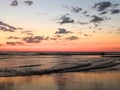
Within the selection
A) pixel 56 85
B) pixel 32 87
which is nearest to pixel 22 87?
pixel 32 87

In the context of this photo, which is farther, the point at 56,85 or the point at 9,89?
the point at 56,85

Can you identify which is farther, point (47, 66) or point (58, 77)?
point (47, 66)

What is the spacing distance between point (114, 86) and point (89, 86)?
169cm

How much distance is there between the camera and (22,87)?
1836 cm

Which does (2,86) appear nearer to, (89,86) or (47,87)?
(47,87)

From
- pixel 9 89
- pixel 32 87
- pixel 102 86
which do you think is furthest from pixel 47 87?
pixel 102 86

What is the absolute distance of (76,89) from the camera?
17578 mm

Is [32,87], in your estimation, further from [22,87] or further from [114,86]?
[114,86]

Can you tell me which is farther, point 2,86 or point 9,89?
point 2,86

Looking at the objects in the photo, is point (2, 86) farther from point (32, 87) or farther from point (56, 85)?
point (56, 85)

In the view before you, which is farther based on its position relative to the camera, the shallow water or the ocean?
the shallow water

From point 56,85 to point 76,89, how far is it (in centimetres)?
223

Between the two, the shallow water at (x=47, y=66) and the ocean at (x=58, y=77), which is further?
the shallow water at (x=47, y=66)

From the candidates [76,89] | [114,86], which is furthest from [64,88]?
[114,86]
